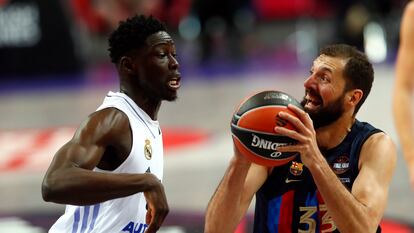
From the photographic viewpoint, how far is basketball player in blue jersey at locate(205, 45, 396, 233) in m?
4.47

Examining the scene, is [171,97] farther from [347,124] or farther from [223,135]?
[223,135]

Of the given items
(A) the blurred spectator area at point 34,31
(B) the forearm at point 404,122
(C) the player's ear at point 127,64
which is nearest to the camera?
(C) the player's ear at point 127,64

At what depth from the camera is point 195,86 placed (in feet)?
48.4

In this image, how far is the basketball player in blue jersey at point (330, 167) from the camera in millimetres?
4469

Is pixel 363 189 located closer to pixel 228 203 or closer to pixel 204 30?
pixel 228 203

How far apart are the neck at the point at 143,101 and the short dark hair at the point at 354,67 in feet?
3.00

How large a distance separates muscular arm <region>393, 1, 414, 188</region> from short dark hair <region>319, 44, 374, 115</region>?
1.34m

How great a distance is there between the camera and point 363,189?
14.4ft

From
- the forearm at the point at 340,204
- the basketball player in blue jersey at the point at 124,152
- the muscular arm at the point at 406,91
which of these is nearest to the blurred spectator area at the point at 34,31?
the muscular arm at the point at 406,91

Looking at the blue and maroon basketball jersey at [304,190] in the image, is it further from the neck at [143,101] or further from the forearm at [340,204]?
the neck at [143,101]

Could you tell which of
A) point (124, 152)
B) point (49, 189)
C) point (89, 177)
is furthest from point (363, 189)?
point (49, 189)

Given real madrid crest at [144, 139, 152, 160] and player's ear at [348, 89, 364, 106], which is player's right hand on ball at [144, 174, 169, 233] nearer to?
real madrid crest at [144, 139, 152, 160]

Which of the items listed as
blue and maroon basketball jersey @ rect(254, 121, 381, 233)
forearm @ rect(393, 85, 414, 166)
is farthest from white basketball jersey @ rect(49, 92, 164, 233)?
forearm @ rect(393, 85, 414, 166)

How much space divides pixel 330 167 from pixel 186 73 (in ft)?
39.0
